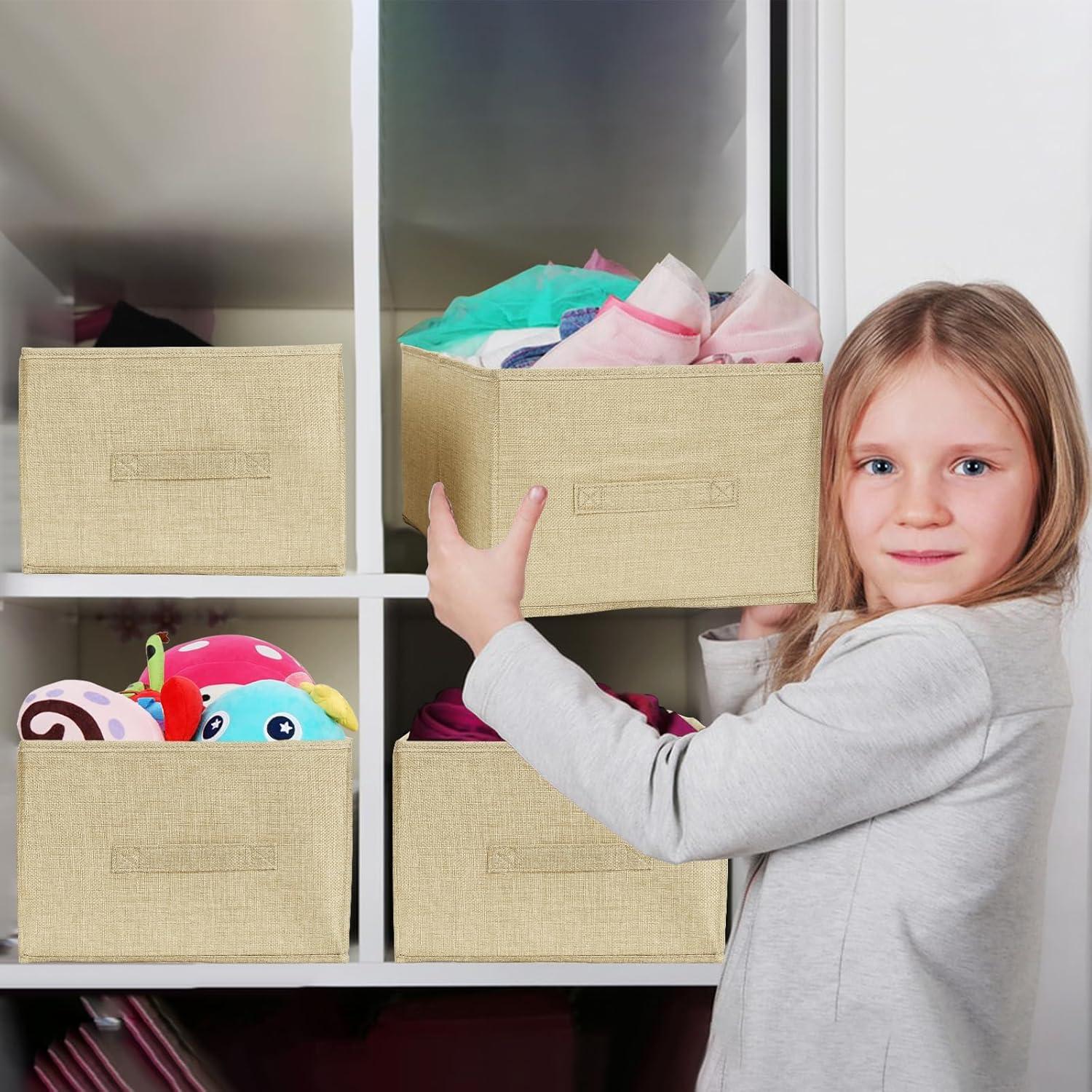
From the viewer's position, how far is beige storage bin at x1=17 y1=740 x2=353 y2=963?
3.12ft

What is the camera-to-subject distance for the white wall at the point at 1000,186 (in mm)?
938

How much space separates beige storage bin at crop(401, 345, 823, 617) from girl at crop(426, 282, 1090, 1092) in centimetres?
5

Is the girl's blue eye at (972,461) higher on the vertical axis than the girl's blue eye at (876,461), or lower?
lower

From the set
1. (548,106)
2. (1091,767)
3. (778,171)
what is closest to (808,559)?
(1091,767)

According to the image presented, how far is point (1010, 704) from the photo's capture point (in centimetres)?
76

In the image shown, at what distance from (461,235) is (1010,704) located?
851 mm

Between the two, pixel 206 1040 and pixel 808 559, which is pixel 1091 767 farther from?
pixel 206 1040

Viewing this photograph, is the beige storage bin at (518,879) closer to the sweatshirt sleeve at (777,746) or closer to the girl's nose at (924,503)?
the sweatshirt sleeve at (777,746)

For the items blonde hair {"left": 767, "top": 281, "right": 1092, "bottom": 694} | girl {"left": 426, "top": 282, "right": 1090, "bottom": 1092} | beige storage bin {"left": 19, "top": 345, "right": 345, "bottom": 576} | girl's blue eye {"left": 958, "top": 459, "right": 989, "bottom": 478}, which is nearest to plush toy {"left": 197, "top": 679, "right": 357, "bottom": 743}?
beige storage bin {"left": 19, "top": 345, "right": 345, "bottom": 576}

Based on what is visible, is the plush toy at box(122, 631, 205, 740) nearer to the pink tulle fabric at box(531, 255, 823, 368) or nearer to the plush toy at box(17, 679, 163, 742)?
the plush toy at box(17, 679, 163, 742)

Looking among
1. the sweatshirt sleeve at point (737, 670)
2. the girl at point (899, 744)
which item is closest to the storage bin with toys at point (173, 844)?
the girl at point (899, 744)

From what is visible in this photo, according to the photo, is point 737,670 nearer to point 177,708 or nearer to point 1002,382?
→ point 1002,382

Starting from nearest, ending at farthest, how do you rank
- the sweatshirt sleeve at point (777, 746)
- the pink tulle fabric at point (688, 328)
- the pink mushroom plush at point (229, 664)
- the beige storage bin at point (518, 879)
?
1. the sweatshirt sleeve at point (777, 746)
2. the pink tulle fabric at point (688, 328)
3. the beige storage bin at point (518, 879)
4. the pink mushroom plush at point (229, 664)

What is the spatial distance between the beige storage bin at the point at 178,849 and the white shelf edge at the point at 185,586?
13 centimetres
